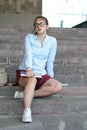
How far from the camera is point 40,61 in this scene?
15.1ft

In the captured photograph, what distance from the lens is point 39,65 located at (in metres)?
4.55

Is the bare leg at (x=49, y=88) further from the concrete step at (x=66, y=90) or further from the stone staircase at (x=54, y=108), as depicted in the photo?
the concrete step at (x=66, y=90)

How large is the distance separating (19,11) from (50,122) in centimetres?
1272

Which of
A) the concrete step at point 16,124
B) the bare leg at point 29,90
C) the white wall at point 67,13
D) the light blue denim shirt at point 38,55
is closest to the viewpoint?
the concrete step at point 16,124

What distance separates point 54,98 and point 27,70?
54cm

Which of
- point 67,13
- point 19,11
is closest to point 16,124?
point 67,13

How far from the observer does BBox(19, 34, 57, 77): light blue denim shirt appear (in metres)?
4.53

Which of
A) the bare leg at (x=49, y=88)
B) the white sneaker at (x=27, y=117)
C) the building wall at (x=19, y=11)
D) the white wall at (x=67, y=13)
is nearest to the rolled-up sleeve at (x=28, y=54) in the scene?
the bare leg at (x=49, y=88)

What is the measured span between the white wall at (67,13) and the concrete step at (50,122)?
31.6 feet

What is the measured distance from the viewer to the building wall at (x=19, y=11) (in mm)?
16422

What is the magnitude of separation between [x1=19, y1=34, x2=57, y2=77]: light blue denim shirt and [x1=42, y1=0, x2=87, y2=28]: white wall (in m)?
9.20

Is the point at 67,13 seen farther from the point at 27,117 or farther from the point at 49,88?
the point at 27,117

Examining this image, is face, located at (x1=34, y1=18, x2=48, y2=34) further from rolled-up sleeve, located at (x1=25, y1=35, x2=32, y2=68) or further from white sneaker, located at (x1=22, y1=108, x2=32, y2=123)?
white sneaker, located at (x1=22, y1=108, x2=32, y2=123)

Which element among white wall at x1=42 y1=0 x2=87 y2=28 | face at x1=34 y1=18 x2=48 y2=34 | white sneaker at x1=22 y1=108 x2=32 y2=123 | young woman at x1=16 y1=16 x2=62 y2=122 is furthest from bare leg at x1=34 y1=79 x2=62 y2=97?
white wall at x1=42 y1=0 x2=87 y2=28
